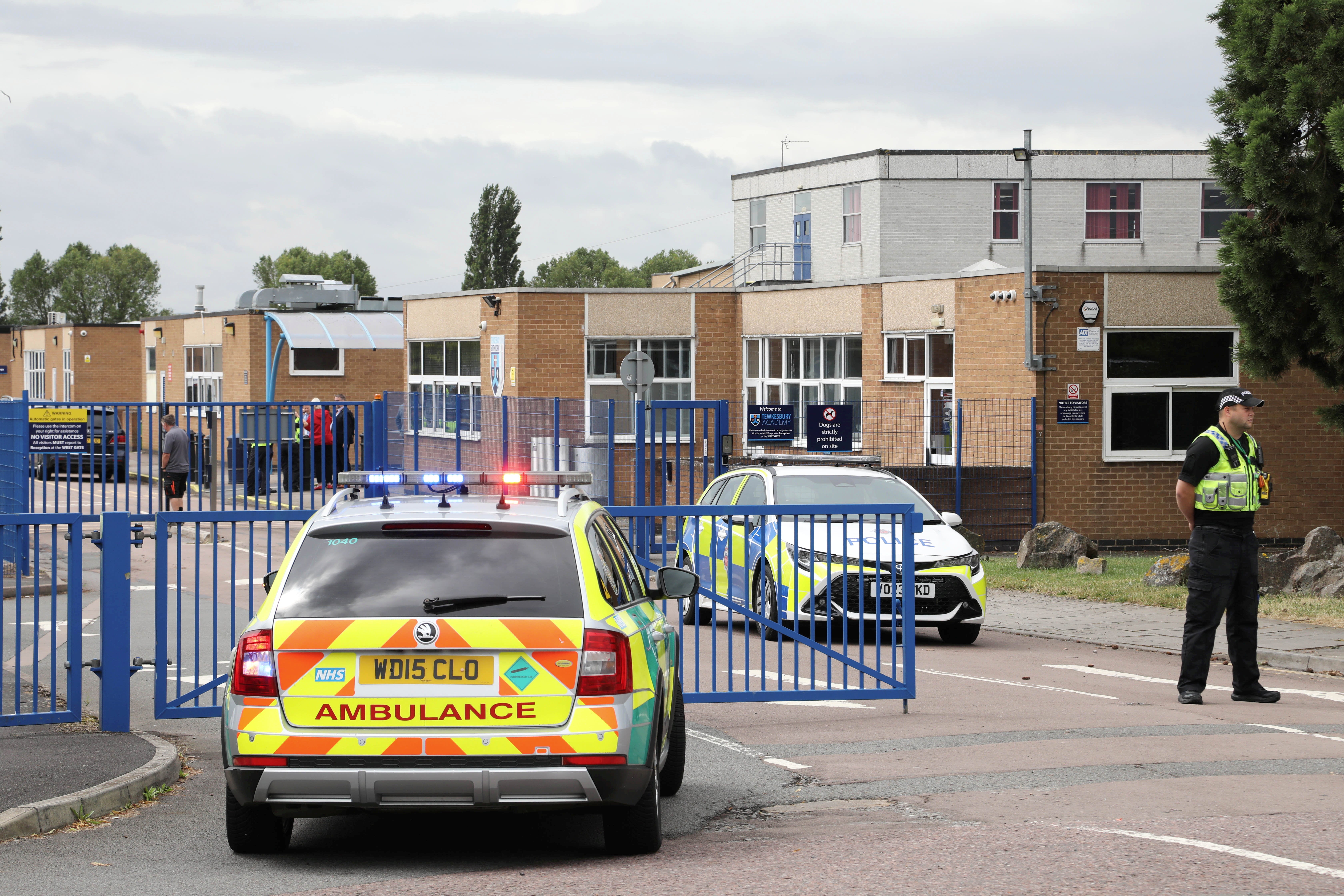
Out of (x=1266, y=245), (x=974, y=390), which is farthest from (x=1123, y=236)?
(x=1266, y=245)

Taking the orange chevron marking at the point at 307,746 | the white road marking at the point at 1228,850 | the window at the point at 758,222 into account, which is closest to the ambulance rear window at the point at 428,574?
the orange chevron marking at the point at 307,746

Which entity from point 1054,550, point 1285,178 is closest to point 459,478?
point 1054,550

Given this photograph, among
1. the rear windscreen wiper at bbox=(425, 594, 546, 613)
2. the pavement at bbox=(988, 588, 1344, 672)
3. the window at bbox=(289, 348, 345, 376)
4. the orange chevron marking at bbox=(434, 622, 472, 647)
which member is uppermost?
the window at bbox=(289, 348, 345, 376)

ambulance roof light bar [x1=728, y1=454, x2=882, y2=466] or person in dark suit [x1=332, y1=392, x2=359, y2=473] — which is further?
person in dark suit [x1=332, y1=392, x2=359, y2=473]

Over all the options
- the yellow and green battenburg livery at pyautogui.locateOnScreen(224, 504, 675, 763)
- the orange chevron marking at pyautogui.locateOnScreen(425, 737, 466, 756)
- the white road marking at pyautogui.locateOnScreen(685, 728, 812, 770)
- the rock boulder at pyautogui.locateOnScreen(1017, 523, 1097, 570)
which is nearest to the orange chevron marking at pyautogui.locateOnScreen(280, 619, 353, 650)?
the yellow and green battenburg livery at pyautogui.locateOnScreen(224, 504, 675, 763)

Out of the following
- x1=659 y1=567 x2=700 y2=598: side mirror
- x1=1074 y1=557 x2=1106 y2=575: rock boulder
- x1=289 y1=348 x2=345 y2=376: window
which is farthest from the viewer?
x1=289 y1=348 x2=345 y2=376: window

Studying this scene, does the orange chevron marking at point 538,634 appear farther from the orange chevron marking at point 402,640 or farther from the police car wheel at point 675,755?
the police car wheel at point 675,755

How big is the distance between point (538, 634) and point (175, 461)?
16.7m

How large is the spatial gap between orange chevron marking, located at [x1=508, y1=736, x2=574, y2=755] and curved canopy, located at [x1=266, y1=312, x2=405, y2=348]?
129ft

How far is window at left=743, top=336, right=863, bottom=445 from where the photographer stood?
29344 millimetres

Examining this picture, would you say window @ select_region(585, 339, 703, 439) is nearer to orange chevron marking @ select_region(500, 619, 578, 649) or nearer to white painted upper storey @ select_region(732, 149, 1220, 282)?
white painted upper storey @ select_region(732, 149, 1220, 282)

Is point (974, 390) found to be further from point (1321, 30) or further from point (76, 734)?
point (76, 734)

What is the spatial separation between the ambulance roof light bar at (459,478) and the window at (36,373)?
67.2 metres

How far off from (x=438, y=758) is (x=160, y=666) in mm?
3041
